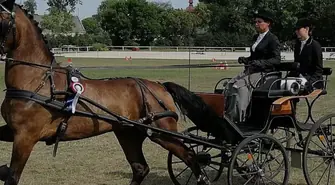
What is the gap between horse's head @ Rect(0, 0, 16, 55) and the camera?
5441 mm

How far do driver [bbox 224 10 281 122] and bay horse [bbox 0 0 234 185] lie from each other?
35.6 inches

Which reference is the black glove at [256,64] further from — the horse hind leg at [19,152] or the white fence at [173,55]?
the white fence at [173,55]

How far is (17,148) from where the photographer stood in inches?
218

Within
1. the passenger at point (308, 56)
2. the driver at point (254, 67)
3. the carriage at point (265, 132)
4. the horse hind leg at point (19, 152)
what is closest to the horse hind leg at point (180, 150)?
the carriage at point (265, 132)

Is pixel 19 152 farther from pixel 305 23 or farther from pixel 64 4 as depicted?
pixel 64 4

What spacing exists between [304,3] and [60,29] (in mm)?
33914

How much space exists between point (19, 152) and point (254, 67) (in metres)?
3.11

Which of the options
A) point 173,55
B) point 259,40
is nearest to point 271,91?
point 259,40

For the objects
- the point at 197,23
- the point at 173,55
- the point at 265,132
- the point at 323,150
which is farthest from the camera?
the point at 197,23

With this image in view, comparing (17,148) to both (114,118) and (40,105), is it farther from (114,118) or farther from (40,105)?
(114,118)

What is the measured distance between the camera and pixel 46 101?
5676 millimetres

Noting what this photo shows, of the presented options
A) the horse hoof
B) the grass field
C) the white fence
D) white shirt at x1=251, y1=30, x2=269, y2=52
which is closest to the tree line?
the white fence

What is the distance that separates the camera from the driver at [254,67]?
22.8 feet

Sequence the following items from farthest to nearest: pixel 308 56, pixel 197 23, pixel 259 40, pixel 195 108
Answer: pixel 197 23 < pixel 308 56 < pixel 259 40 < pixel 195 108
